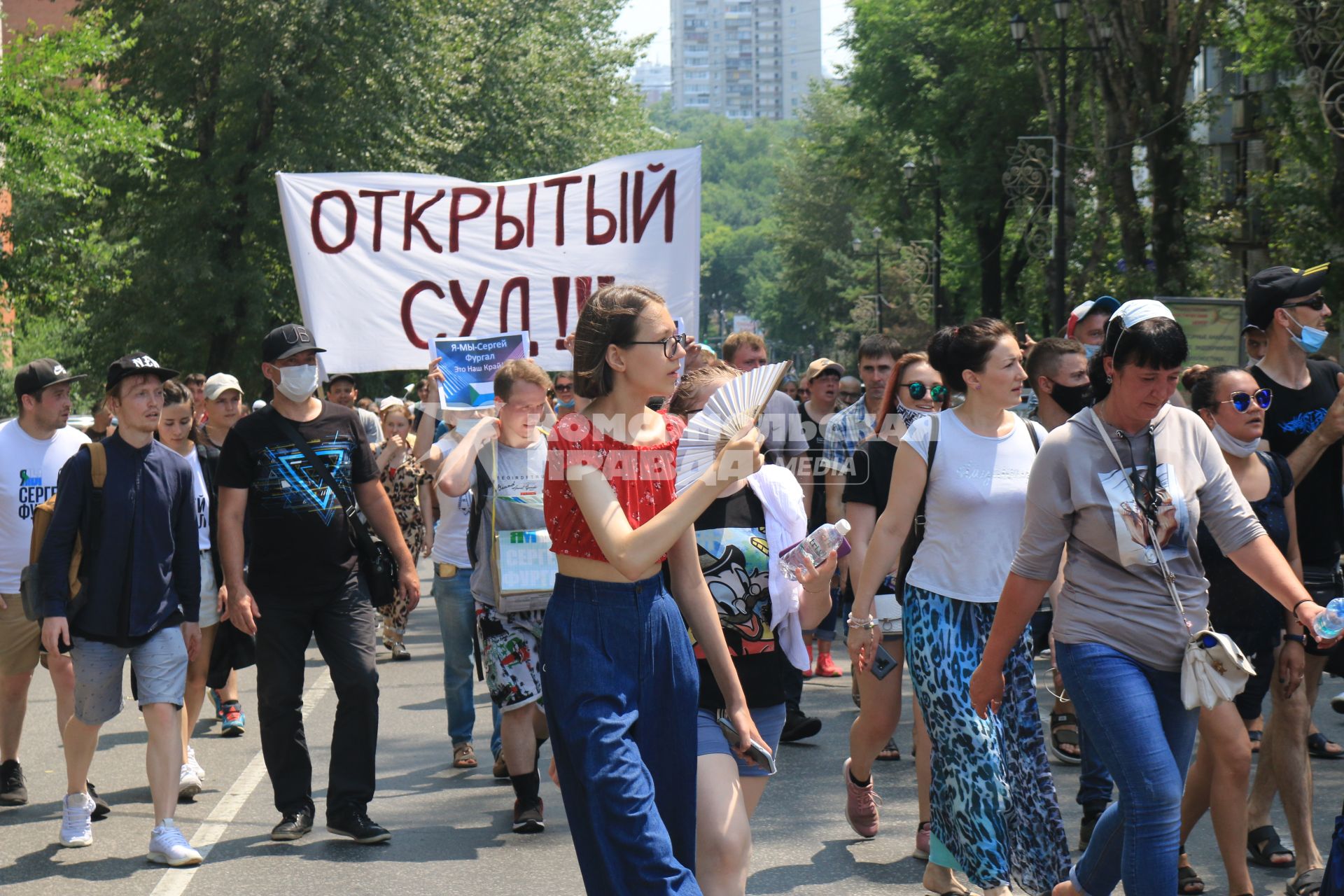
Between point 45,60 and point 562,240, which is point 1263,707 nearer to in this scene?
point 562,240

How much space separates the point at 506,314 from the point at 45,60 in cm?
1531

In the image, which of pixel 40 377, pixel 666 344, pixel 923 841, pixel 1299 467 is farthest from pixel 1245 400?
pixel 40 377

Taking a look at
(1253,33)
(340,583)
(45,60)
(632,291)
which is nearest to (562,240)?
(340,583)

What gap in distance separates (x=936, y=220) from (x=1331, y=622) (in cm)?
4238

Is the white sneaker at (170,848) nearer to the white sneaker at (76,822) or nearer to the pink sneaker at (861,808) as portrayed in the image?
the white sneaker at (76,822)

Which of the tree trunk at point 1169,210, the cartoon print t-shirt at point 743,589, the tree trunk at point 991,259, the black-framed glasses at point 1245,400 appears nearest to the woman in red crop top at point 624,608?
the cartoon print t-shirt at point 743,589

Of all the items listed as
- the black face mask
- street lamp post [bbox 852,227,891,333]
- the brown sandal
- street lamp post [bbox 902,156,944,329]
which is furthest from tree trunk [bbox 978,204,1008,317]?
the brown sandal

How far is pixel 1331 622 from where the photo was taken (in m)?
4.30

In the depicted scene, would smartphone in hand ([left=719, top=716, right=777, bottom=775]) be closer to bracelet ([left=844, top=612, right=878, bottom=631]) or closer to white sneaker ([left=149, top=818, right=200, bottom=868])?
bracelet ([left=844, top=612, right=878, bottom=631])

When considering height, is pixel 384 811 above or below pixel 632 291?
below

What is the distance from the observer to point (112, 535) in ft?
22.6

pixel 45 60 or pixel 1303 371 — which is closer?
pixel 1303 371

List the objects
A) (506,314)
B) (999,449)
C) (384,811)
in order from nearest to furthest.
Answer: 1. (999,449)
2. (384,811)
3. (506,314)

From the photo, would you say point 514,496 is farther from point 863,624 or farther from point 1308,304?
point 1308,304
